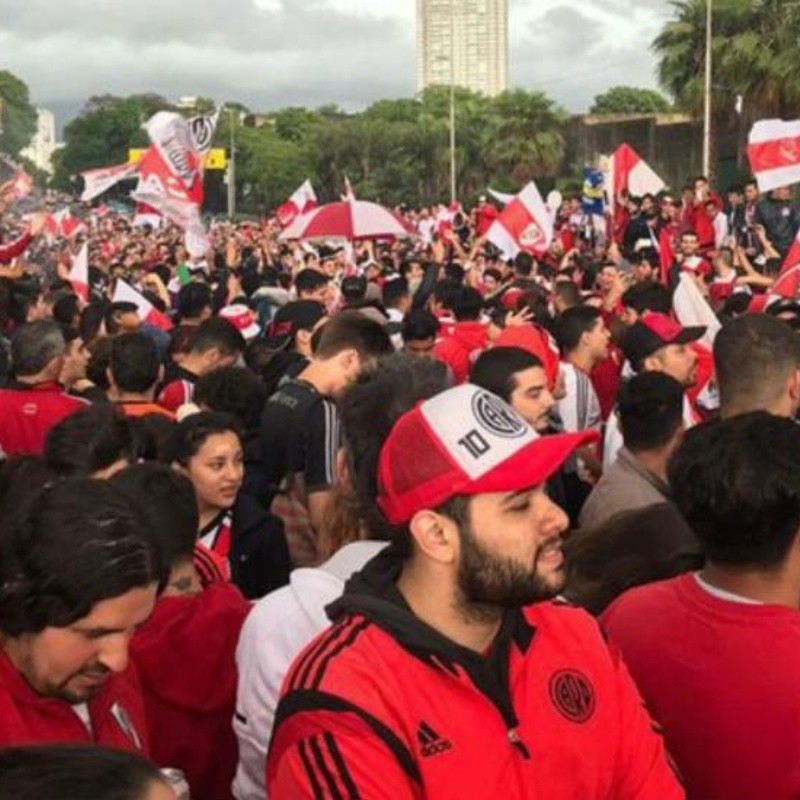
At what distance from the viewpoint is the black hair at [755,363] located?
190 inches

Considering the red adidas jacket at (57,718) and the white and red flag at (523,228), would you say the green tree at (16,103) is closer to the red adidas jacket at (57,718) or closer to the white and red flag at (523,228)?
the white and red flag at (523,228)

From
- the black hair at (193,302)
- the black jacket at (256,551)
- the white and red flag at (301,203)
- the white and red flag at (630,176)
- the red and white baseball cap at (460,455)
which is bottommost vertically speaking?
the black jacket at (256,551)

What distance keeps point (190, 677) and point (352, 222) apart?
11115mm

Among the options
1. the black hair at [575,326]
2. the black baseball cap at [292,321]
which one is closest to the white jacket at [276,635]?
the black hair at [575,326]

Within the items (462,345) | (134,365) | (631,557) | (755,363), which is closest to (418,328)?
(462,345)

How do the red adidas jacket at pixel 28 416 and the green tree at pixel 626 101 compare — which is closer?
the red adidas jacket at pixel 28 416

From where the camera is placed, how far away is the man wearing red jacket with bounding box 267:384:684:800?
244 cm

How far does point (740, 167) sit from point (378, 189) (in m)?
38.4

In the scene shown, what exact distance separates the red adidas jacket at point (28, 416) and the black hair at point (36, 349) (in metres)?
0.12

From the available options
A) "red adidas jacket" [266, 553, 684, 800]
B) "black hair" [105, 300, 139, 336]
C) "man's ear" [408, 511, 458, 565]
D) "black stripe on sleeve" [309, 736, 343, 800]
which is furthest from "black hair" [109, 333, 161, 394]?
"black stripe on sleeve" [309, 736, 343, 800]

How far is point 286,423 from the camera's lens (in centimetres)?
569

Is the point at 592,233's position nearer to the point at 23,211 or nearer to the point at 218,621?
the point at 23,211

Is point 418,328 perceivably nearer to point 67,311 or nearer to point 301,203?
point 67,311

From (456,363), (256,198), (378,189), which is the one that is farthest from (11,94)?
(456,363)
